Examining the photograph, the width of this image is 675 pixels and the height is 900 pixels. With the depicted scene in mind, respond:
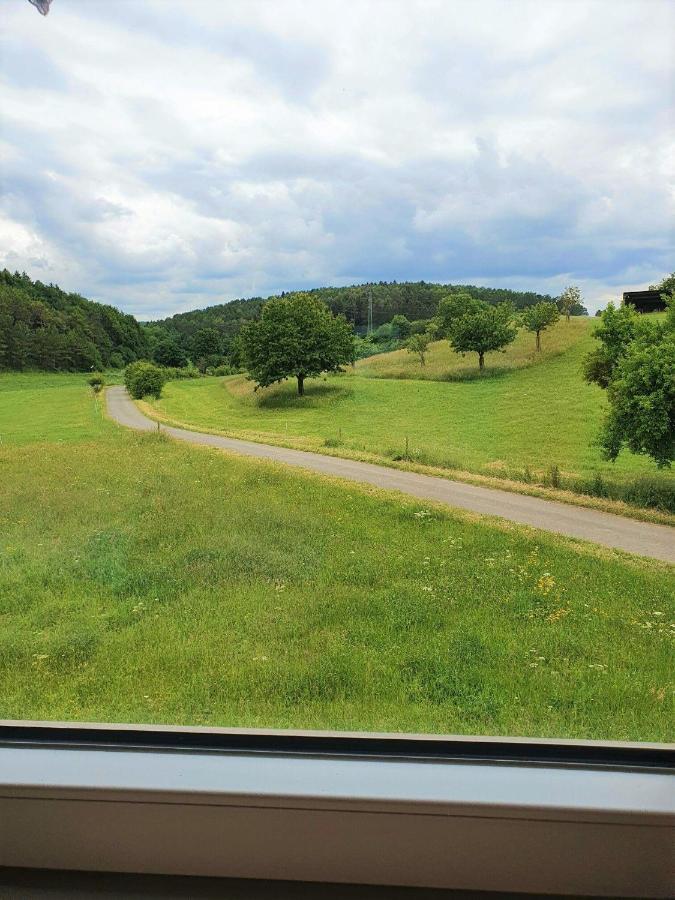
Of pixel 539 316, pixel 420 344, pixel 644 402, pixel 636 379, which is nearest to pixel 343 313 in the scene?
pixel 420 344

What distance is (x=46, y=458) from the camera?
1.40 metres

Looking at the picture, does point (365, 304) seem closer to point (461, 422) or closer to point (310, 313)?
point (310, 313)

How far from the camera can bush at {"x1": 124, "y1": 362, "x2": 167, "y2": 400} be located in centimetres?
145

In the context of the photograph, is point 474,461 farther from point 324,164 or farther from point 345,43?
point 345,43

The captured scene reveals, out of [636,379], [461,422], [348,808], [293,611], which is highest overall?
[636,379]

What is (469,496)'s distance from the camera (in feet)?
5.11

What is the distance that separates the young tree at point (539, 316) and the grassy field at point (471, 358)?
2cm

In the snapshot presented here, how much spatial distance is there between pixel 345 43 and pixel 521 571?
102cm

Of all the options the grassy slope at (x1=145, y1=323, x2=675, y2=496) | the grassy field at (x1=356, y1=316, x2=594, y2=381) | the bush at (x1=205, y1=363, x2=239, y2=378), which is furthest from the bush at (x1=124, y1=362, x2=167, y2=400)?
the grassy field at (x1=356, y1=316, x2=594, y2=381)

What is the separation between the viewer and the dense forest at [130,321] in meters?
1.29

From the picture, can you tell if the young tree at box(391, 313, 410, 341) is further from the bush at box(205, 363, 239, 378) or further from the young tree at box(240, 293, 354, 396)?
the bush at box(205, 363, 239, 378)

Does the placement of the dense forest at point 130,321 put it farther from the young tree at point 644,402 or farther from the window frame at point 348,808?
the window frame at point 348,808

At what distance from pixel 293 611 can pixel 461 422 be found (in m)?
1.00

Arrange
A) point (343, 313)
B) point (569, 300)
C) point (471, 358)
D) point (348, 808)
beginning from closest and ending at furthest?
point (348, 808) < point (569, 300) < point (343, 313) < point (471, 358)
